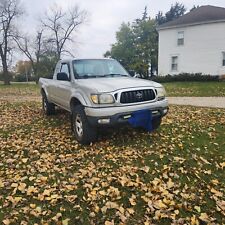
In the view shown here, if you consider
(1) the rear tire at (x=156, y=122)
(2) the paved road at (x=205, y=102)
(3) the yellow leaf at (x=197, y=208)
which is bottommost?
(3) the yellow leaf at (x=197, y=208)

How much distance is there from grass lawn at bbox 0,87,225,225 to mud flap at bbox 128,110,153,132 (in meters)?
0.51

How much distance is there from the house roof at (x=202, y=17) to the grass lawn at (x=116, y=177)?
24933 millimetres

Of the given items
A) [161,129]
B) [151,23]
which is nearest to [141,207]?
[161,129]

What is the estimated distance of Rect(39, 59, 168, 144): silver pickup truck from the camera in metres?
5.44

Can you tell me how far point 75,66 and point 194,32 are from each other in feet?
86.2

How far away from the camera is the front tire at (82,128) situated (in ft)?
19.0

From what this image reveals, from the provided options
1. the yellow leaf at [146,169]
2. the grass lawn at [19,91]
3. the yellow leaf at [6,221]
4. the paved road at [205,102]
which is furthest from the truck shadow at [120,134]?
the grass lawn at [19,91]

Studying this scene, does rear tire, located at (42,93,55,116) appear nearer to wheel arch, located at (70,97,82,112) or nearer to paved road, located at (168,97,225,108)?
wheel arch, located at (70,97,82,112)

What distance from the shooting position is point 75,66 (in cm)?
700

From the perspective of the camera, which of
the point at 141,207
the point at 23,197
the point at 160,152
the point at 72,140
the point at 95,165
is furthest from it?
Result: the point at 72,140

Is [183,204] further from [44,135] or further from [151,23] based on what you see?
[151,23]

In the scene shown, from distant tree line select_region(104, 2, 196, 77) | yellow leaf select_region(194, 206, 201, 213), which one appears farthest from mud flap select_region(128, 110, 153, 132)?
distant tree line select_region(104, 2, 196, 77)

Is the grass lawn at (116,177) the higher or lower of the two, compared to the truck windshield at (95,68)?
lower

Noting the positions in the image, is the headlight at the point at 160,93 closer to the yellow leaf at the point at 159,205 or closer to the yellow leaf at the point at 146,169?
the yellow leaf at the point at 146,169
